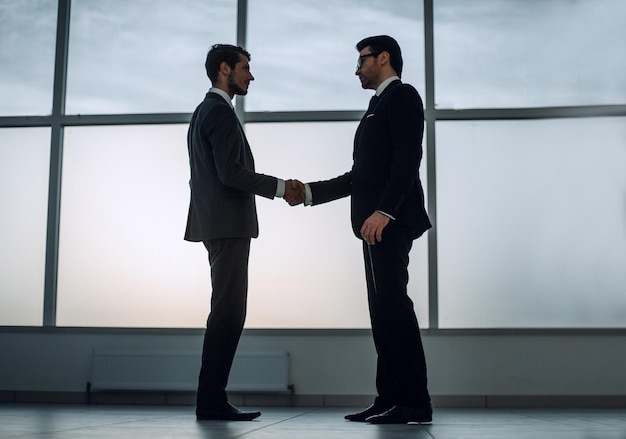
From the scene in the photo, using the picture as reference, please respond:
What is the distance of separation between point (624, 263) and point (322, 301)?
160cm

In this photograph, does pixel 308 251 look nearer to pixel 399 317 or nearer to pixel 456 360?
pixel 456 360

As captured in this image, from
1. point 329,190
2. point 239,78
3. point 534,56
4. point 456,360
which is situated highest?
point 534,56

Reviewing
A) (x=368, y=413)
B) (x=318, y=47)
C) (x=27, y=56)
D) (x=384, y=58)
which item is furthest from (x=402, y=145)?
(x=27, y=56)

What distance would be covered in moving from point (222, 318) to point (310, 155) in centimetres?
163

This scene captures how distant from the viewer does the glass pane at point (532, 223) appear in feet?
14.0

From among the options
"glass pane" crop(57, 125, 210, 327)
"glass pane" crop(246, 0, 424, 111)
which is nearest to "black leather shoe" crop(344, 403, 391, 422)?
"glass pane" crop(57, 125, 210, 327)

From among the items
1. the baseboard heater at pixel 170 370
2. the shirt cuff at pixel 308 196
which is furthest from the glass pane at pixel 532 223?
the shirt cuff at pixel 308 196

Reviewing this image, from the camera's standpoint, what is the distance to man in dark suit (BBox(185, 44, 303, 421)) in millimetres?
3031

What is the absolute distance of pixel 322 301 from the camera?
436cm

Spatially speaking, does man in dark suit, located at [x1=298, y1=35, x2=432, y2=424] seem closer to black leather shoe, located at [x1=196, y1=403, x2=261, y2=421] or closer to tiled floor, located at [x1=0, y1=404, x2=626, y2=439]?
tiled floor, located at [x1=0, y1=404, x2=626, y2=439]

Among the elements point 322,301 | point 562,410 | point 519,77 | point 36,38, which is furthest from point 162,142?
point 562,410

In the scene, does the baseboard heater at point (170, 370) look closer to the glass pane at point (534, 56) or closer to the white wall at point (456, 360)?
the white wall at point (456, 360)

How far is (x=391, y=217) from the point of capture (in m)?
2.89

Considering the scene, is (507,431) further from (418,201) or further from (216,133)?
(216,133)
